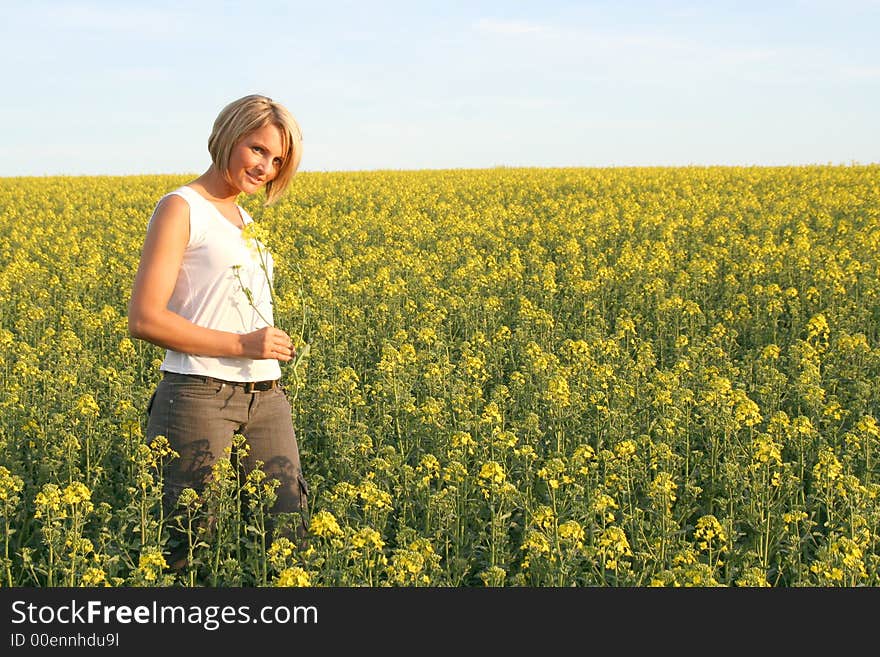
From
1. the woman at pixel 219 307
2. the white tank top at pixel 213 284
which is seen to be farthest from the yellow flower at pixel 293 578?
the white tank top at pixel 213 284

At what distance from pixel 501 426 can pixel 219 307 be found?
10.5 feet

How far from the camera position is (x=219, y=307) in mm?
4254

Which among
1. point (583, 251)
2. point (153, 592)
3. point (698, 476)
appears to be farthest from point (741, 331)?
point (153, 592)

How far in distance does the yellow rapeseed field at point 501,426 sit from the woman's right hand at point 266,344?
17.4 inches

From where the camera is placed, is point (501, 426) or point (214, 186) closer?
point (214, 186)

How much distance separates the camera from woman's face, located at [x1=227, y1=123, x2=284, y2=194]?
4094 mm

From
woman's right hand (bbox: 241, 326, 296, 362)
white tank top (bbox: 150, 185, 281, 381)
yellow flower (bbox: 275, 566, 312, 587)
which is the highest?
white tank top (bbox: 150, 185, 281, 381)

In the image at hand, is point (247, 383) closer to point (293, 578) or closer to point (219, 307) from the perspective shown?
point (219, 307)

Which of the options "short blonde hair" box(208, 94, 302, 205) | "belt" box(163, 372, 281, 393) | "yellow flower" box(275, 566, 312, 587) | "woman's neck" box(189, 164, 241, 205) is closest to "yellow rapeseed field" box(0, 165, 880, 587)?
"yellow flower" box(275, 566, 312, 587)

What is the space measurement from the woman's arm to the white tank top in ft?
0.31

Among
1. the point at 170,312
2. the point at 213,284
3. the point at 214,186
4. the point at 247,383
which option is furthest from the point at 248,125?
the point at 247,383

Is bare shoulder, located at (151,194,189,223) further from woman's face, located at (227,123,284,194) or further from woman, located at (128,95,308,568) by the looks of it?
woman's face, located at (227,123,284,194)

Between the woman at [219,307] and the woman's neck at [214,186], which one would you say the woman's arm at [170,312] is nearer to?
the woman at [219,307]

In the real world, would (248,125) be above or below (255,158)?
above
